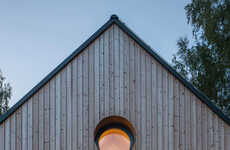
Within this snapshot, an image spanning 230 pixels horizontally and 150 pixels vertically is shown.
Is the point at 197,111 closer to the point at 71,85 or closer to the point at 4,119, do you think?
the point at 71,85

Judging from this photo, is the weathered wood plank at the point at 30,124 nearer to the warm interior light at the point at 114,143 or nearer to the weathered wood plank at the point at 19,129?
the weathered wood plank at the point at 19,129

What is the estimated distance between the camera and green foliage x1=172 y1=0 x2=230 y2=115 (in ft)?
35.9

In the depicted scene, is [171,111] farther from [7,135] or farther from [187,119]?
[7,135]

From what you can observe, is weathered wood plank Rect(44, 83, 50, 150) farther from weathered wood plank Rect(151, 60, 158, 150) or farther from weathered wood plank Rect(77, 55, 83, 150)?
weathered wood plank Rect(151, 60, 158, 150)

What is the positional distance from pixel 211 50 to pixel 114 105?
8.00 m

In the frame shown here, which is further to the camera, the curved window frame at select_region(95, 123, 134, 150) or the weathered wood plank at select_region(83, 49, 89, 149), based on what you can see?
the curved window frame at select_region(95, 123, 134, 150)

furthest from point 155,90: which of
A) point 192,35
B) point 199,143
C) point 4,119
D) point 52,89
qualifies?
point 192,35

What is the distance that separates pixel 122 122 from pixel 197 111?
1565 millimetres

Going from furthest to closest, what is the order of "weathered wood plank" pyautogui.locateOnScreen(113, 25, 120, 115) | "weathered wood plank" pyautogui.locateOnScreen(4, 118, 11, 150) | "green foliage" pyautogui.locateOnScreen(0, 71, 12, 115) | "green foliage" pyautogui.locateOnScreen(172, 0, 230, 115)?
"green foliage" pyautogui.locateOnScreen(0, 71, 12, 115) < "green foliage" pyautogui.locateOnScreen(172, 0, 230, 115) < "weathered wood plank" pyautogui.locateOnScreen(113, 25, 120, 115) < "weathered wood plank" pyautogui.locateOnScreen(4, 118, 11, 150)

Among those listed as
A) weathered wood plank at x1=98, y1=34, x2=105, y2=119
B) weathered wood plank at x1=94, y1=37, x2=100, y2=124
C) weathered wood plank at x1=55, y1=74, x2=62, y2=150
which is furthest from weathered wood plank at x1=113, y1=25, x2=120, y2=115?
weathered wood plank at x1=55, y1=74, x2=62, y2=150

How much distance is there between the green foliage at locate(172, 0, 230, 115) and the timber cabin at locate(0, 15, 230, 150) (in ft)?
21.2

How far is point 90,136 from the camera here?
519cm

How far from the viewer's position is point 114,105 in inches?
208

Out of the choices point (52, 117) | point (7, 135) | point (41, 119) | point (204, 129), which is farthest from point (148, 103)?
point (7, 135)
